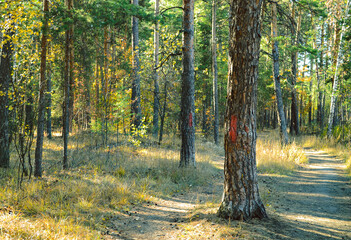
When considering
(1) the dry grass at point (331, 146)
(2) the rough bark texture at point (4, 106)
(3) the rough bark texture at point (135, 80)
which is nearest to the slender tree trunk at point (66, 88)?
(2) the rough bark texture at point (4, 106)

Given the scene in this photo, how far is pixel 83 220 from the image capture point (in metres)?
4.61

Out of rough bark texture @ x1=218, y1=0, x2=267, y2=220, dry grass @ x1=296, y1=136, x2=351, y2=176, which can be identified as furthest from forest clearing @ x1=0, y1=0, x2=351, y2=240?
dry grass @ x1=296, y1=136, x2=351, y2=176

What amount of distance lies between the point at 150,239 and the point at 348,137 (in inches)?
564

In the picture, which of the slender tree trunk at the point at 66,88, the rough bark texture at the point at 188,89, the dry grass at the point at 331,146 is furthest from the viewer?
the dry grass at the point at 331,146

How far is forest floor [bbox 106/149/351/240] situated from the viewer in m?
3.96

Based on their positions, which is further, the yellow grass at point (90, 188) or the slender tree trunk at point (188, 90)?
the slender tree trunk at point (188, 90)

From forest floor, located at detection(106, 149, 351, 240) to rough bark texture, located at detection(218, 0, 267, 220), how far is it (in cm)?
34

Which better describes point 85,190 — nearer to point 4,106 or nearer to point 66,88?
point 66,88

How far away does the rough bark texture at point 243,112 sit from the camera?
4.11m

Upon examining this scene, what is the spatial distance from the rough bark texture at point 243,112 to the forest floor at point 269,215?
13.3 inches

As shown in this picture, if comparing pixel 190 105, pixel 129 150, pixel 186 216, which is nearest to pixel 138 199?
pixel 186 216

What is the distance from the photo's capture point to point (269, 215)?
4477mm

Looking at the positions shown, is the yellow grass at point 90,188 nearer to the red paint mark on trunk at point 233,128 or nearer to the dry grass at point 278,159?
the dry grass at point 278,159

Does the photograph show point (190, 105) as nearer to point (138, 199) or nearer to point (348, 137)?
point (138, 199)
